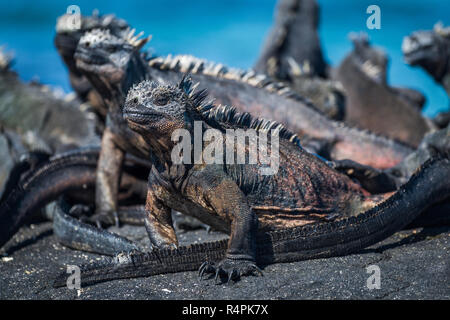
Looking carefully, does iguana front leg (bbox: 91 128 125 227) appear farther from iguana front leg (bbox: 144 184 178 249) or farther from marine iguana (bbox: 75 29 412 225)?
iguana front leg (bbox: 144 184 178 249)

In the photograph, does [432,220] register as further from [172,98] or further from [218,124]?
[172,98]

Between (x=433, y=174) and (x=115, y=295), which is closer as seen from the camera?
(x=115, y=295)

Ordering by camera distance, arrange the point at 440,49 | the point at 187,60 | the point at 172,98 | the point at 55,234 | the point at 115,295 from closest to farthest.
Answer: the point at 115,295, the point at 172,98, the point at 55,234, the point at 187,60, the point at 440,49

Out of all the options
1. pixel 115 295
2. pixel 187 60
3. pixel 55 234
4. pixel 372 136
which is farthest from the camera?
pixel 372 136

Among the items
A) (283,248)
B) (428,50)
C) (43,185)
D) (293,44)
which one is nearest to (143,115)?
(283,248)

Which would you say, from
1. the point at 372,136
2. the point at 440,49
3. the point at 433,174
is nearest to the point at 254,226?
the point at 433,174

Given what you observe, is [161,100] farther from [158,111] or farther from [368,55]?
[368,55]
